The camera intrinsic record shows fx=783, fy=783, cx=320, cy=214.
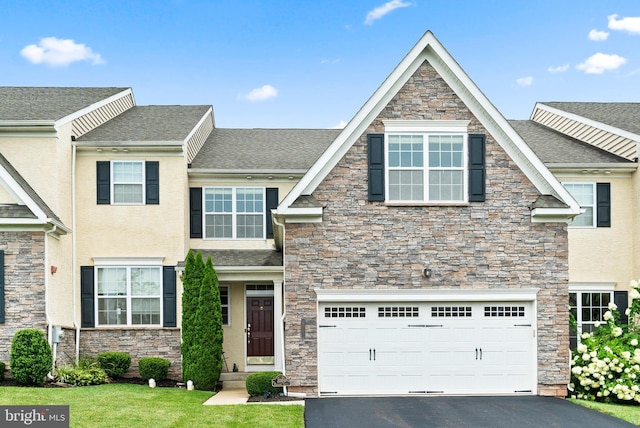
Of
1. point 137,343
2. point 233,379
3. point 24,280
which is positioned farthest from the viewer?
point 233,379

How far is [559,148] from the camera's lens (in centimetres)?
2511

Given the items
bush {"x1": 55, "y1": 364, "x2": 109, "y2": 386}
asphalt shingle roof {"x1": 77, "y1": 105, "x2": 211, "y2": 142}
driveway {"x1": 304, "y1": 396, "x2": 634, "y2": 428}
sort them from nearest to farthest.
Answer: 1. driveway {"x1": 304, "y1": 396, "x2": 634, "y2": 428}
2. bush {"x1": 55, "y1": 364, "x2": 109, "y2": 386}
3. asphalt shingle roof {"x1": 77, "y1": 105, "x2": 211, "y2": 142}

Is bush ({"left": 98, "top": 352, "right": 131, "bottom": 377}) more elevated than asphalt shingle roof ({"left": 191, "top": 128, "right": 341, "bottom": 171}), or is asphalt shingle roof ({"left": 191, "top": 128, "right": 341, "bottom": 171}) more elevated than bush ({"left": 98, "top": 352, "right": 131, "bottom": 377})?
asphalt shingle roof ({"left": 191, "top": 128, "right": 341, "bottom": 171})

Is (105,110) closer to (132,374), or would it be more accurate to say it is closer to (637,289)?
(132,374)

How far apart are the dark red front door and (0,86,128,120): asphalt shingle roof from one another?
7689 millimetres

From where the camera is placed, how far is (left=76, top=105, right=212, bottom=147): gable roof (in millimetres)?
22078

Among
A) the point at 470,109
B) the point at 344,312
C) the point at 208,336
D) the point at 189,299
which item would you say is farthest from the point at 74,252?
the point at 470,109

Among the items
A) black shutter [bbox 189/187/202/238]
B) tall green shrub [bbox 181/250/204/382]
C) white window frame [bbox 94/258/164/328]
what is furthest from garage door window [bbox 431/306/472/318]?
black shutter [bbox 189/187/202/238]

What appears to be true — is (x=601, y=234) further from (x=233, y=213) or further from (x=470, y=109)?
(x=233, y=213)

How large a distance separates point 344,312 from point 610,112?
47.2 ft

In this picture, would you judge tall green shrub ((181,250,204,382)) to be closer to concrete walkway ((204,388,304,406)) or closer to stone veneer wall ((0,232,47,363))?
concrete walkway ((204,388,304,406))

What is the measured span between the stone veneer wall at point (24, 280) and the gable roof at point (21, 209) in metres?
0.47

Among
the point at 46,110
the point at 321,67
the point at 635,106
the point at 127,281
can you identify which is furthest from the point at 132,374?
the point at 635,106

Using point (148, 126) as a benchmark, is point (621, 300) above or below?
below
